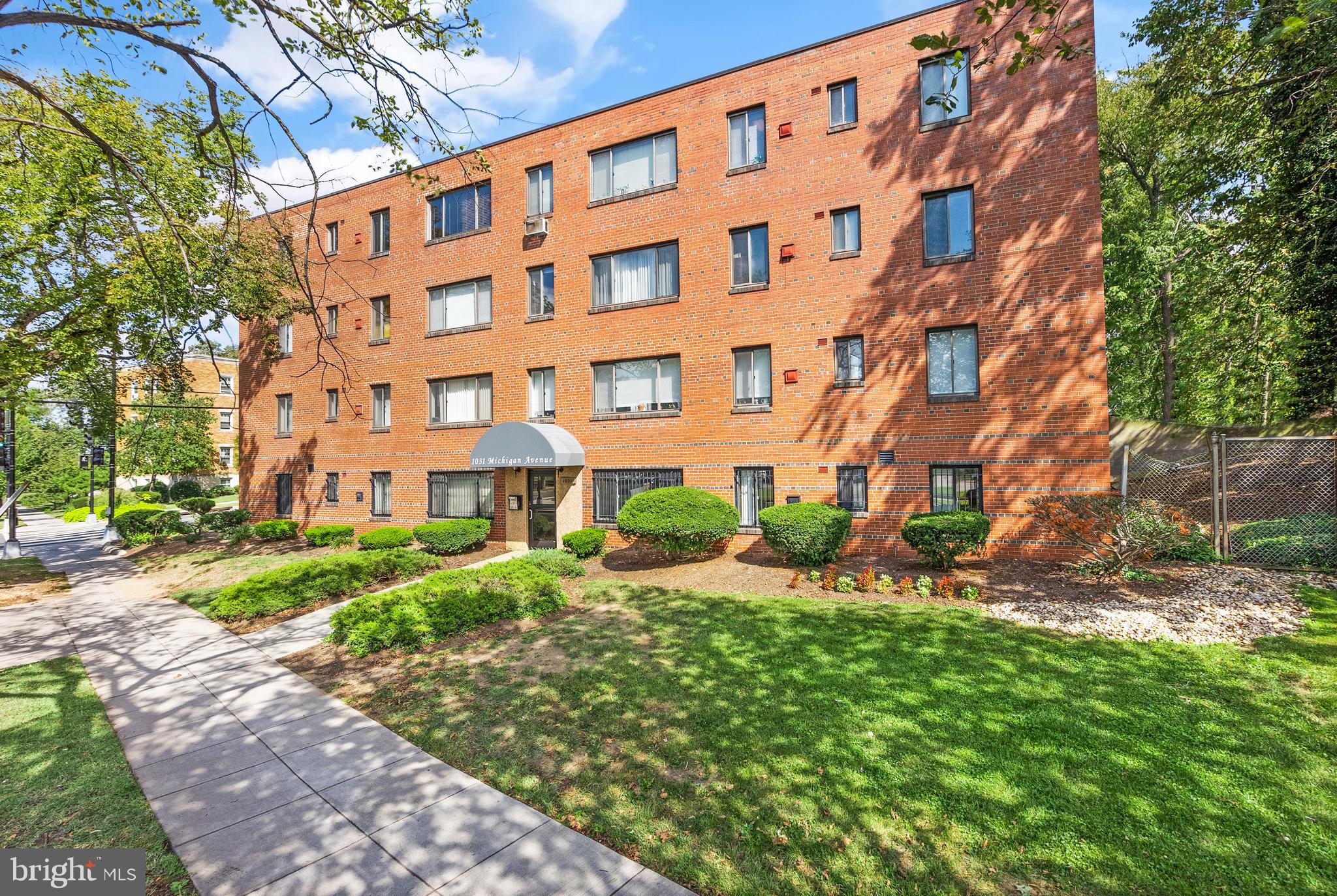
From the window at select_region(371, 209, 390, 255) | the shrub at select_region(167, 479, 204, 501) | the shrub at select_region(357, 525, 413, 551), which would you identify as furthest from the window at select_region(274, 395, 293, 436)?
the shrub at select_region(167, 479, 204, 501)

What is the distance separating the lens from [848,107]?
13.3 metres

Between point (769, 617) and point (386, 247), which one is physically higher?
point (386, 247)

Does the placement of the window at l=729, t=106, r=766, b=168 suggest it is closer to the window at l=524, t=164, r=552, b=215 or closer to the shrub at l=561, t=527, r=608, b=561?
the window at l=524, t=164, r=552, b=215

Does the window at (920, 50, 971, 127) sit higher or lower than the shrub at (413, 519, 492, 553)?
higher

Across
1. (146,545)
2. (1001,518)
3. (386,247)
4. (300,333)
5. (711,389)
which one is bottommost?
(146,545)

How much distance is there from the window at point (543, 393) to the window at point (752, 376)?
19.2ft

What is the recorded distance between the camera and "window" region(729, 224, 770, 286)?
45.8ft

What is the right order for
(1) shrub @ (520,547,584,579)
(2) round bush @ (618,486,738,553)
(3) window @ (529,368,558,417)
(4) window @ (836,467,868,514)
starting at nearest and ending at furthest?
(1) shrub @ (520,547,584,579) → (2) round bush @ (618,486,738,553) → (4) window @ (836,467,868,514) → (3) window @ (529,368,558,417)

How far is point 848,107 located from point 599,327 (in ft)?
28.3

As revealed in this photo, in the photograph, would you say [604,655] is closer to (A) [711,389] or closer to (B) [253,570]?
(A) [711,389]

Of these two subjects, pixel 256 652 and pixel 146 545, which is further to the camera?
pixel 146 545

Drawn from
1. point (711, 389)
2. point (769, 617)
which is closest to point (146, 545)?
point (711, 389)

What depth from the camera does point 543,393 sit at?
16.6 metres

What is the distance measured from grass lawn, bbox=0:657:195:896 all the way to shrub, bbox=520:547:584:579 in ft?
21.9
